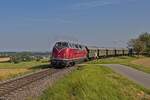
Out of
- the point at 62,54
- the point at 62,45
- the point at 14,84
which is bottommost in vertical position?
the point at 14,84

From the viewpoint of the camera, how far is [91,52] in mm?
75250

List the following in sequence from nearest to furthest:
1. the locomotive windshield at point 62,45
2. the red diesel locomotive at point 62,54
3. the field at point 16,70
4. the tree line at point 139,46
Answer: the field at point 16,70, the red diesel locomotive at point 62,54, the locomotive windshield at point 62,45, the tree line at point 139,46

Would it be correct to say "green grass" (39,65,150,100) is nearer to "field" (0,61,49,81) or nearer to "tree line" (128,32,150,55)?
"field" (0,61,49,81)

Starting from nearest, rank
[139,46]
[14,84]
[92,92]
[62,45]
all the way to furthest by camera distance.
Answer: [92,92], [14,84], [62,45], [139,46]

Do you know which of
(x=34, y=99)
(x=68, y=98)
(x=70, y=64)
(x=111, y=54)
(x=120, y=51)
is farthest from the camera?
(x=120, y=51)

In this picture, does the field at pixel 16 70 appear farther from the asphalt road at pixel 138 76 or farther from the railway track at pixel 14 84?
the asphalt road at pixel 138 76

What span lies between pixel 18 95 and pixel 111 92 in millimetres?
4871

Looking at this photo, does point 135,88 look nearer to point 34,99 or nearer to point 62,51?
point 34,99

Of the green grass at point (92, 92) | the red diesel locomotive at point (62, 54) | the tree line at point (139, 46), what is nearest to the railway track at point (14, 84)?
the green grass at point (92, 92)

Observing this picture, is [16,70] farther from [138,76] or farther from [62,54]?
[138,76]

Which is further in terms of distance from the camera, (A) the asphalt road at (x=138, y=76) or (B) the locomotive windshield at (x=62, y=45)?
(B) the locomotive windshield at (x=62, y=45)

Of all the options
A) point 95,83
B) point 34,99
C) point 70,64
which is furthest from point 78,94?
point 70,64

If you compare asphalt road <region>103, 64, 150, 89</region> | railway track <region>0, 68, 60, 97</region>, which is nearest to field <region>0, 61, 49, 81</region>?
railway track <region>0, 68, 60, 97</region>

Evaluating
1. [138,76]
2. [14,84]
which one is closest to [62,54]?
[138,76]
